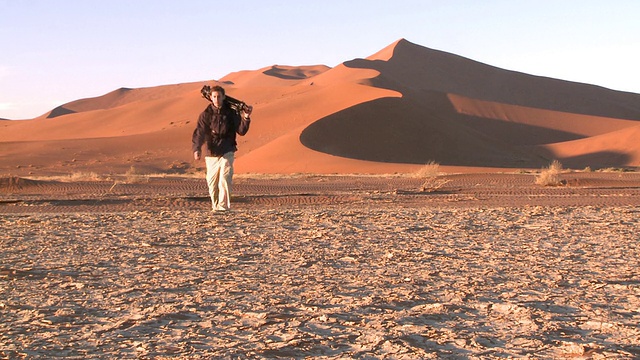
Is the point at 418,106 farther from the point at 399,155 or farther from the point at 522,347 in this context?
the point at 522,347

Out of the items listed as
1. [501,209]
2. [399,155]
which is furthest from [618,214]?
[399,155]

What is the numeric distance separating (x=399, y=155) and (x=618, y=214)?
1430 inches

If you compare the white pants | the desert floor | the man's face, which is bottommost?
the desert floor

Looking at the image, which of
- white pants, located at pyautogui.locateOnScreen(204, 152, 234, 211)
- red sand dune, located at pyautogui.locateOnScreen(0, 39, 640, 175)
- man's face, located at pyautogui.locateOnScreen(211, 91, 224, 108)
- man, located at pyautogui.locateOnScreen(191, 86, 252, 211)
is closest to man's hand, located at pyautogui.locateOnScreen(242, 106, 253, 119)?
man, located at pyautogui.locateOnScreen(191, 86, 252, 211)

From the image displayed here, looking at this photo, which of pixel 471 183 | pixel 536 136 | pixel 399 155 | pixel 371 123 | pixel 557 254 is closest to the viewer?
pixel 557 254

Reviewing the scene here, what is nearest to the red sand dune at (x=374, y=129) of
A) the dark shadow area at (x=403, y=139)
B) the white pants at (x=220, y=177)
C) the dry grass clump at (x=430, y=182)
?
the dark shadow area at (x=403, y=139)

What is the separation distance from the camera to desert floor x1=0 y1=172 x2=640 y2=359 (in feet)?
16.0

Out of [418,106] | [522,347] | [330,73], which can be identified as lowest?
A: [522,347]

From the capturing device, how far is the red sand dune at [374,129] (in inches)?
1885

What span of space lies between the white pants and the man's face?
0.76 m

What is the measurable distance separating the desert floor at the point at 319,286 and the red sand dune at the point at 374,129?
2806cm

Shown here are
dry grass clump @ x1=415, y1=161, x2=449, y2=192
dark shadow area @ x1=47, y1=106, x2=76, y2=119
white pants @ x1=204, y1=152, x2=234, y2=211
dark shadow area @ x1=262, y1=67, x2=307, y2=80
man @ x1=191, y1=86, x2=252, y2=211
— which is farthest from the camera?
dark shadow area @ x1=262, y1=67, x2=307, y2=80

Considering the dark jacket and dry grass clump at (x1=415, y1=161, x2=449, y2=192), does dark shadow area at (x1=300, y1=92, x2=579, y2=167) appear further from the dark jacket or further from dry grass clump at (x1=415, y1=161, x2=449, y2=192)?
the dark jacket

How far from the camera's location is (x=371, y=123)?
173 feet
